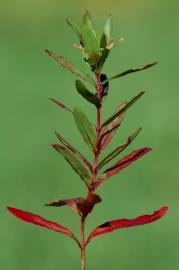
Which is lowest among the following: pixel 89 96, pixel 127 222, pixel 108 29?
pixel 127 222

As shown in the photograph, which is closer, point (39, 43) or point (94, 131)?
point (94, 131)

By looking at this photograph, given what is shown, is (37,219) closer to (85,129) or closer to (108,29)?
(85,129)

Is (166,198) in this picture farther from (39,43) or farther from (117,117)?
(117,117)

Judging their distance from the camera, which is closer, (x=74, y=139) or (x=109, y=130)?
(x=109, y=130)

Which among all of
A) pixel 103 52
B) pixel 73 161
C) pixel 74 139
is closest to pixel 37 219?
pixel 73 161

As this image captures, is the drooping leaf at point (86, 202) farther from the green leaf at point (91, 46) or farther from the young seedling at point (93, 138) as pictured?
the green leaf at point (91, 46)

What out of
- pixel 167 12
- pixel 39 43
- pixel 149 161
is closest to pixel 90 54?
pixel 149 161

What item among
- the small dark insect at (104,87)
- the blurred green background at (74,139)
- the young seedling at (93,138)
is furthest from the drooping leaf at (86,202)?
the blurred green background at (74,139)
